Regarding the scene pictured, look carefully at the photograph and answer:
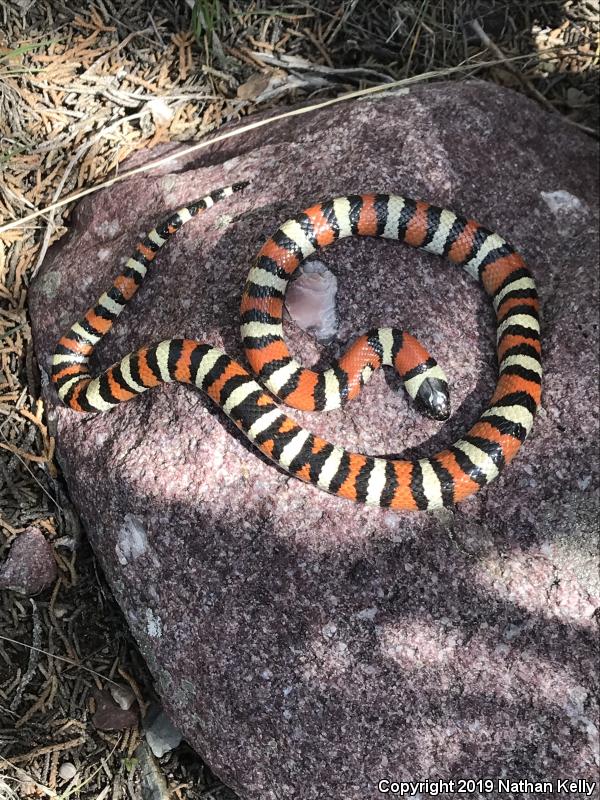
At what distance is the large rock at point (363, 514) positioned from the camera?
4.10 meters

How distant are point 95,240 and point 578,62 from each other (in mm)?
4125

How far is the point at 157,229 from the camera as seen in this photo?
5.12 meters

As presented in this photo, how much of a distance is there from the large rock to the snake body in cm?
14

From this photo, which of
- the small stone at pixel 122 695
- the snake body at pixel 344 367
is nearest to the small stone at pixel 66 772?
the small stone at pixel 122 695

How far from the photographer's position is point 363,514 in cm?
443

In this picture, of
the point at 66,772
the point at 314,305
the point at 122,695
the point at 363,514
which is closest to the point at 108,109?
the point at 314,305

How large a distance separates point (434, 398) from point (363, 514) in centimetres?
84

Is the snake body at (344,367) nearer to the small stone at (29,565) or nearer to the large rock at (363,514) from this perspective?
→ the large rock at (363,514)

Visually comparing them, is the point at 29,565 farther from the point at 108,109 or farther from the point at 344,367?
the point at 108,109

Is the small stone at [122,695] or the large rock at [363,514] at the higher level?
the large rock at [363,514]

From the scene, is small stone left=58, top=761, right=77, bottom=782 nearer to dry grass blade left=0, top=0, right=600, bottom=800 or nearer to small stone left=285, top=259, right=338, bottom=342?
dry grass blade left=0, top=0, right=600, bottom=800

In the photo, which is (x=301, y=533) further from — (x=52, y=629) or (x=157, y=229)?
(x=157, y=229)

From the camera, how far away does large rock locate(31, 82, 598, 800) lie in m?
4.10

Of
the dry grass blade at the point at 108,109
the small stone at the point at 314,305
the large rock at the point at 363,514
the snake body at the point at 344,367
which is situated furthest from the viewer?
the small stone at the point at 314,305
